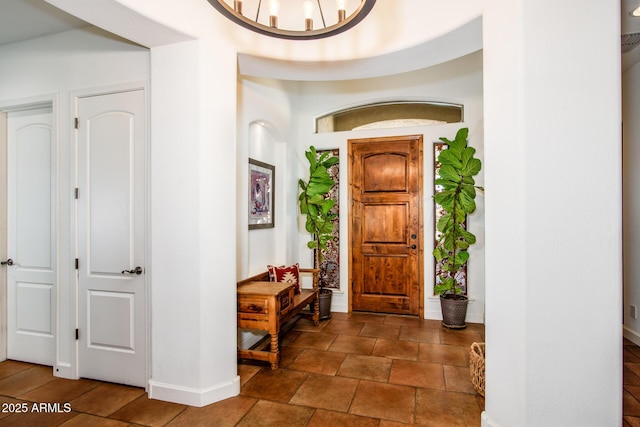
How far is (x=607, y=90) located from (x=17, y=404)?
4174mm

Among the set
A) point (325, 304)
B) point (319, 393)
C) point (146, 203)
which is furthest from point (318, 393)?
point (146, 203)

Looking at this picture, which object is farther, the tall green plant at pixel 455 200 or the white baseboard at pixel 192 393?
the tall green plant at pixel 455 200

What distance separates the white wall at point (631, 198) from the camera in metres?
3.27

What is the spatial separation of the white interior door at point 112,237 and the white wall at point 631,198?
452 cm

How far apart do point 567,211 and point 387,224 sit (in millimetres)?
2780

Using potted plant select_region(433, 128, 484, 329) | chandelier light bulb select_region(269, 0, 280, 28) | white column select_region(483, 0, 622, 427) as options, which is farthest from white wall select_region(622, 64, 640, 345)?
chandelier light bulb select_region(269, 0, 280, 28)

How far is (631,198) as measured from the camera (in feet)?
11.0

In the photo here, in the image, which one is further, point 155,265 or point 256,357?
point 256,357

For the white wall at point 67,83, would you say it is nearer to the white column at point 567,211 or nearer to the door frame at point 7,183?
the door frame at point 7,183

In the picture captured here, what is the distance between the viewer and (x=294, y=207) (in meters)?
4.57

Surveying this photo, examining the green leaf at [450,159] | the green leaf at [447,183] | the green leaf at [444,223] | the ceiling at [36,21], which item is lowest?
the green leaf at [444,223]

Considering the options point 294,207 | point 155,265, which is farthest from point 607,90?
point 294,207

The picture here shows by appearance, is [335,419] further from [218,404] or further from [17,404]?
[17,404]

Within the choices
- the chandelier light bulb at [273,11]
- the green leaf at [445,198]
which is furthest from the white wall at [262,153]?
the green leaf at [445,198]
